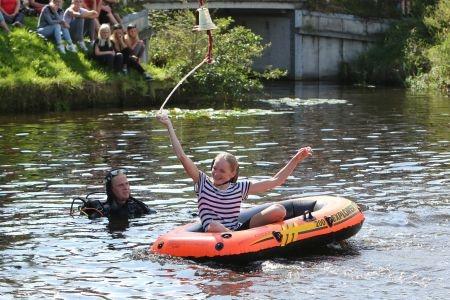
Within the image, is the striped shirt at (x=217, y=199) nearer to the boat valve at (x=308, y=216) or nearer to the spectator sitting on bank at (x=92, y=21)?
the boat valve at (x=308, y=216)

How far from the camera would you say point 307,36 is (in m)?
44.0

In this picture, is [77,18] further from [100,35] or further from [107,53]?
[107,53]

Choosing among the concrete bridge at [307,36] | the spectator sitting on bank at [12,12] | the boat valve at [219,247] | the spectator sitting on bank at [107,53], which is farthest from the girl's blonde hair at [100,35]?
the boat valve at [219,247]

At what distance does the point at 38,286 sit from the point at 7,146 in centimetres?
1004

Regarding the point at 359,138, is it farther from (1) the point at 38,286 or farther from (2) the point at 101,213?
(1) the point at 38,286

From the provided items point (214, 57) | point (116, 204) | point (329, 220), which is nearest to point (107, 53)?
point (214, 57)

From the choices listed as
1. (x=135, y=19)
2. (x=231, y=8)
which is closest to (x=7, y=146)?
(x=135, y=19)

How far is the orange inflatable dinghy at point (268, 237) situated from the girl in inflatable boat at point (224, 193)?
0.19 m

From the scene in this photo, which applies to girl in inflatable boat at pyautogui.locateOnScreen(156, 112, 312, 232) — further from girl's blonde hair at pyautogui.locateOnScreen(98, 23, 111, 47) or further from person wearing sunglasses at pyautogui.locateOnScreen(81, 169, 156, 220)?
girl's blonde hair at pyautogui.locateOnScreen(98, 23, 111, 47)

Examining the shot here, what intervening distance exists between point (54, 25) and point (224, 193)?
16559 mm

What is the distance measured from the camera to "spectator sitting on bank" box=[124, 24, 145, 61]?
28969mm

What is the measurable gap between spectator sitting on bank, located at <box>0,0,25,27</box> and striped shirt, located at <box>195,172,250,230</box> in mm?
16540

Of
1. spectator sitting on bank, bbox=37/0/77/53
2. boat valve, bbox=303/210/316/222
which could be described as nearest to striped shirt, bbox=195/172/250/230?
boat valve, bbox=303/210/316/222

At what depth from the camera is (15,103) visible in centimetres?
2642
